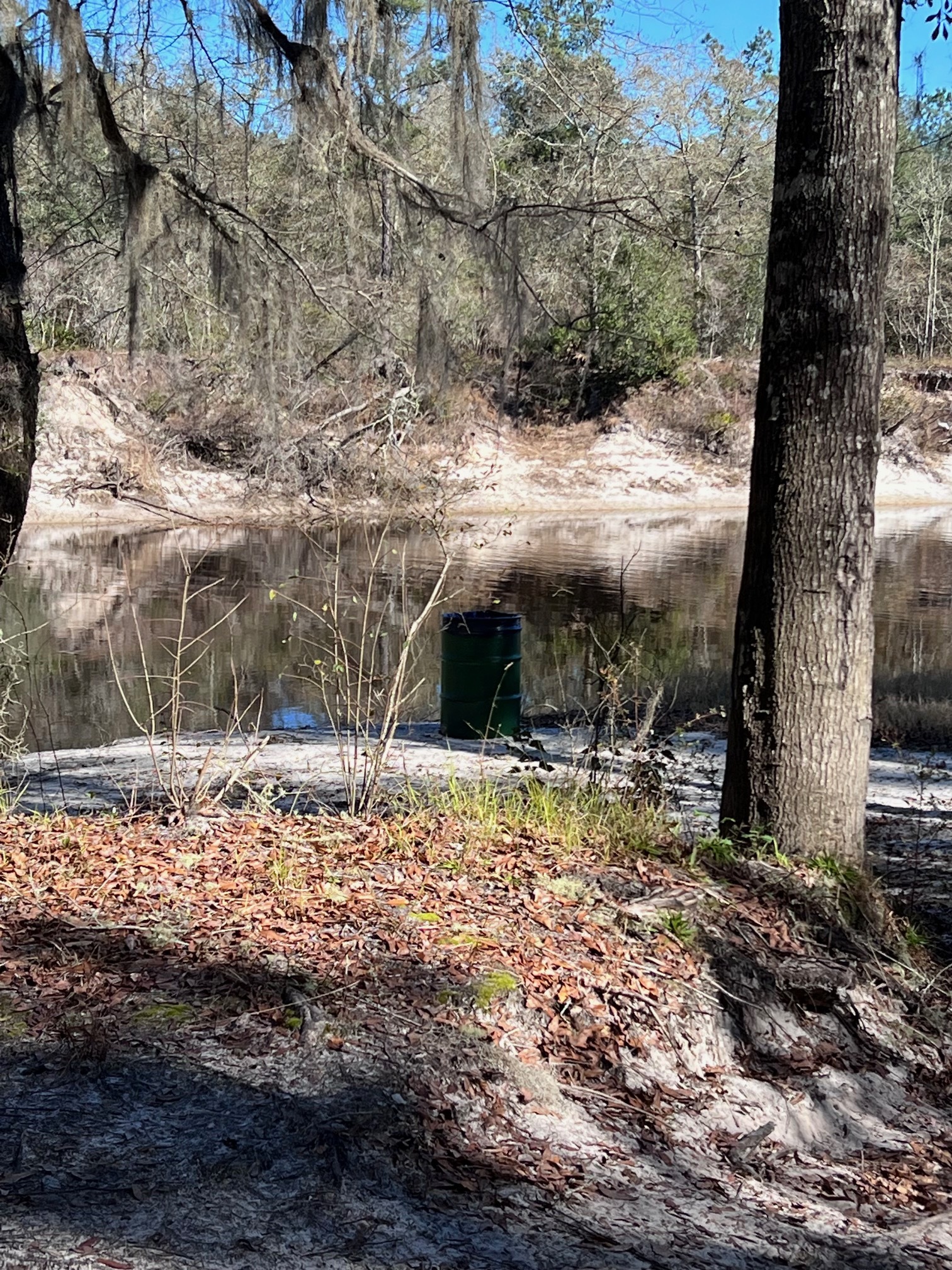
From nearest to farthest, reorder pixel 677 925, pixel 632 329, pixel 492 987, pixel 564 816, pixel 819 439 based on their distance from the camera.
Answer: pixel 492 987 < pixel 677 925 < pixel 819 439 < pixel 564 816 < pixel 632 329

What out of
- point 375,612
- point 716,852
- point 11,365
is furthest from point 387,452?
point 716,852

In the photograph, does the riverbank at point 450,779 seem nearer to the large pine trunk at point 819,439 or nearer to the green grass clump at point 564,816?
the green grass clump at point 564,816

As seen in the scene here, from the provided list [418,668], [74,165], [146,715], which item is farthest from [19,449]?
[418,668]

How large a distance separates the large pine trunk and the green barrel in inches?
160

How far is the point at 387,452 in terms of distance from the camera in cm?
1678

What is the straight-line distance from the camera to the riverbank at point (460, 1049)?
2.63 meters

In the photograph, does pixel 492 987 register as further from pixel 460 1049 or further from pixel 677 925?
pixel 677 925

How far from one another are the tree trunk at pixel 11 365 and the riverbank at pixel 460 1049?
2.09 m

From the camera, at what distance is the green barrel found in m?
8.85

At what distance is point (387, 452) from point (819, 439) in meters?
12.6

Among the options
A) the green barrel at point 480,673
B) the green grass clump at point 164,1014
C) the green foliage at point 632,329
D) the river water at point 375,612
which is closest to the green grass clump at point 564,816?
the river water at point 375,612

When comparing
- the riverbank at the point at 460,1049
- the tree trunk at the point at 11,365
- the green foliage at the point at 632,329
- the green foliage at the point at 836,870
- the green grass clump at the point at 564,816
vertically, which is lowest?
the riverbank at the point at 460,1049

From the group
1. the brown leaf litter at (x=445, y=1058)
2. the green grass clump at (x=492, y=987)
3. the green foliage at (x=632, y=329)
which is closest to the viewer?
the brown leaf litter at (x=445, y=1058)

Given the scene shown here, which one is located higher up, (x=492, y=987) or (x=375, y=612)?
(x=375, y=612)
